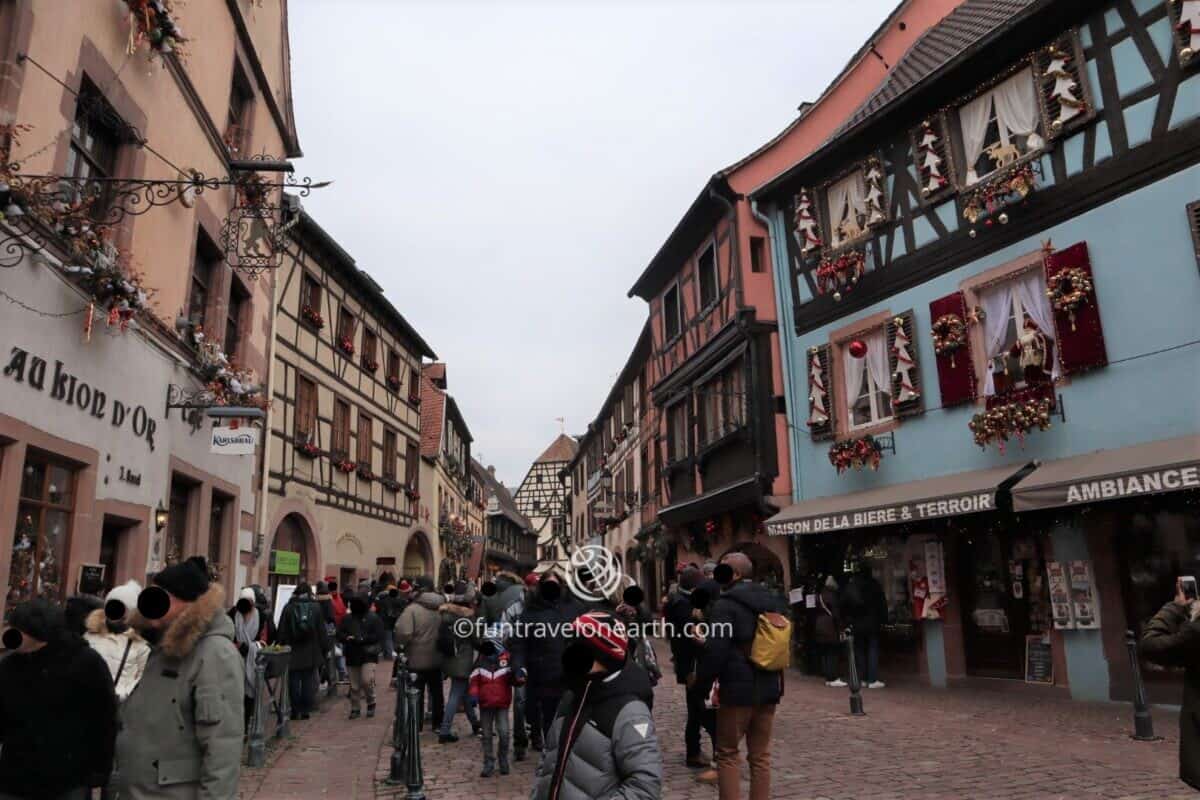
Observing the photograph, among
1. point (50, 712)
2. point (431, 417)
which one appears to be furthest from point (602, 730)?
point (431, 417)

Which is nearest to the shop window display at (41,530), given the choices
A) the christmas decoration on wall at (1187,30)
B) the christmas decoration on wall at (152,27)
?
the christmas decoration on wall at (152,27)

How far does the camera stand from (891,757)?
7512 millimetres

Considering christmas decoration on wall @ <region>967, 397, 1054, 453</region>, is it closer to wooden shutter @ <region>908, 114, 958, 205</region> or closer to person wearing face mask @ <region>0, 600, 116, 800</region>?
wooden shutter @ <region>908, 114, 958, 205</region>

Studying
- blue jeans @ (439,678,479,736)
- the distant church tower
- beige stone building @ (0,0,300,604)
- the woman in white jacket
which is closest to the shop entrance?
blue jeans @ (439,678,479,736)

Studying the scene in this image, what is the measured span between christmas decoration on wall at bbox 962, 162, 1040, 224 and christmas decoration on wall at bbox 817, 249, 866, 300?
2109 millimetres

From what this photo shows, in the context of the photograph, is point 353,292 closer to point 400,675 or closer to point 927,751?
point 400,675

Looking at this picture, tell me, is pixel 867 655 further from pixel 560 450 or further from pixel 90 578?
pixel 560 450

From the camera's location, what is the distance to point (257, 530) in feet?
49.3

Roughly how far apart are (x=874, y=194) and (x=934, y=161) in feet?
4.15

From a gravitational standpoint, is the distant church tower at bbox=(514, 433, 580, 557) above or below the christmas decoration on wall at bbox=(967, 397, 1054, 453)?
above

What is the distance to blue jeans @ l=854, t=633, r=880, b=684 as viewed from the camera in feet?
39.4

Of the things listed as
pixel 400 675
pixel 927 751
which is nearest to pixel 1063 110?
pixel 927 751

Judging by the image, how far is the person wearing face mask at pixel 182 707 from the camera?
3.38 meters

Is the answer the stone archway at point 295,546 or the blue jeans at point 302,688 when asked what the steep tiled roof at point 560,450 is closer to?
the stone archway at point 295,546
